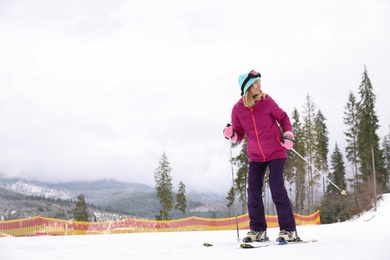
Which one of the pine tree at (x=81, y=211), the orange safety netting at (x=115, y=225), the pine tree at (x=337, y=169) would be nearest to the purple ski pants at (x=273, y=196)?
the orange safety netting at (x=115, y=225)

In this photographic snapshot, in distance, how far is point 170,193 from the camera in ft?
188

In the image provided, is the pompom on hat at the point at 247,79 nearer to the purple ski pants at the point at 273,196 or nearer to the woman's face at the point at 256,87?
the woman's face at the point at 256,87

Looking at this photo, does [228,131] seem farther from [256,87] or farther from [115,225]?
[115,225]

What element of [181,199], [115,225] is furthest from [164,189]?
[115,225]

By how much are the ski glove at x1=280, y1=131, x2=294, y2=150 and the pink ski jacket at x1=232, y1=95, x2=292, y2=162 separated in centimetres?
11

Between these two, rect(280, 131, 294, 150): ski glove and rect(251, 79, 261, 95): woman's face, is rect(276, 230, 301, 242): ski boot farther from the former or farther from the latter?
rect(251, 79, 261, 95): woman's face

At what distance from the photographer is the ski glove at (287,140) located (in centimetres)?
409

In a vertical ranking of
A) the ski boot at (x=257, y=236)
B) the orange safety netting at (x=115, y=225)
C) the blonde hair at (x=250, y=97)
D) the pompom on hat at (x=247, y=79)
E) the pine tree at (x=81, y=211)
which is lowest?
the pine tree at (x=81, y=211)

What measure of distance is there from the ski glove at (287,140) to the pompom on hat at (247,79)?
68cm

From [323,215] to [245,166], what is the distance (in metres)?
11.0

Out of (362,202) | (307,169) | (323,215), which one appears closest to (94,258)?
(323,215)

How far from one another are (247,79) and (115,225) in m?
21.3

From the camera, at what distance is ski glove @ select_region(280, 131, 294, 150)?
409cm

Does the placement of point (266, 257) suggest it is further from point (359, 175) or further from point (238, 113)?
point (359, 175)
